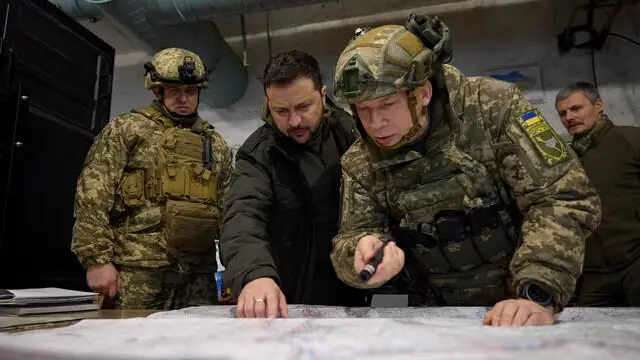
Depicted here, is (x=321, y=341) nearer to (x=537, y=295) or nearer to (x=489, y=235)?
A: (x=537, y=295)

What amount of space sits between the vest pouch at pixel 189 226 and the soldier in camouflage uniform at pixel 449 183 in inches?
27.2

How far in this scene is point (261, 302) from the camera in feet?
3.32

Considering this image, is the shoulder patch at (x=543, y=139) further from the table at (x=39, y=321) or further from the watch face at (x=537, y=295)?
the table at (x=39, y=321)

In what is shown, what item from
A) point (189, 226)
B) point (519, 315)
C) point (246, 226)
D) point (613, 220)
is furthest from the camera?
point (613, 220)

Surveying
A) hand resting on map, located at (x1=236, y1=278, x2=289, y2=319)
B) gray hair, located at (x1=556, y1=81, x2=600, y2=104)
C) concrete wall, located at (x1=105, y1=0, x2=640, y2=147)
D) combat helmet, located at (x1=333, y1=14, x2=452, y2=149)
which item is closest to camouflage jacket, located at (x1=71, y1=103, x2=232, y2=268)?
hand resting on map, located at (x1=236, y1=278, x2=289, y2=319)

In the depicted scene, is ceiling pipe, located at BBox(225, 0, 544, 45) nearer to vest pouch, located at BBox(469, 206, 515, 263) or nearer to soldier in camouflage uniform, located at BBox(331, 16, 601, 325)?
soldier in camouflage uniform, located at BBox(331, 16, 601, 325)

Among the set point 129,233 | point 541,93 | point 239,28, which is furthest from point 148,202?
point 541,93

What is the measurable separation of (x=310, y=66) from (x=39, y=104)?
1.03 m

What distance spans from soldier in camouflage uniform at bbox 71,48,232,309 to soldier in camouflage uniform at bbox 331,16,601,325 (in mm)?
739

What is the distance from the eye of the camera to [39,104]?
1769mm

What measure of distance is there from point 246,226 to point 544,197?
2.30 feet

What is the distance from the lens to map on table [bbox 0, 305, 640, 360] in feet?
1.81

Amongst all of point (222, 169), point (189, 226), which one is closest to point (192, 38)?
point (222, 169)

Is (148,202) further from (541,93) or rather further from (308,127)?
(541,93)
